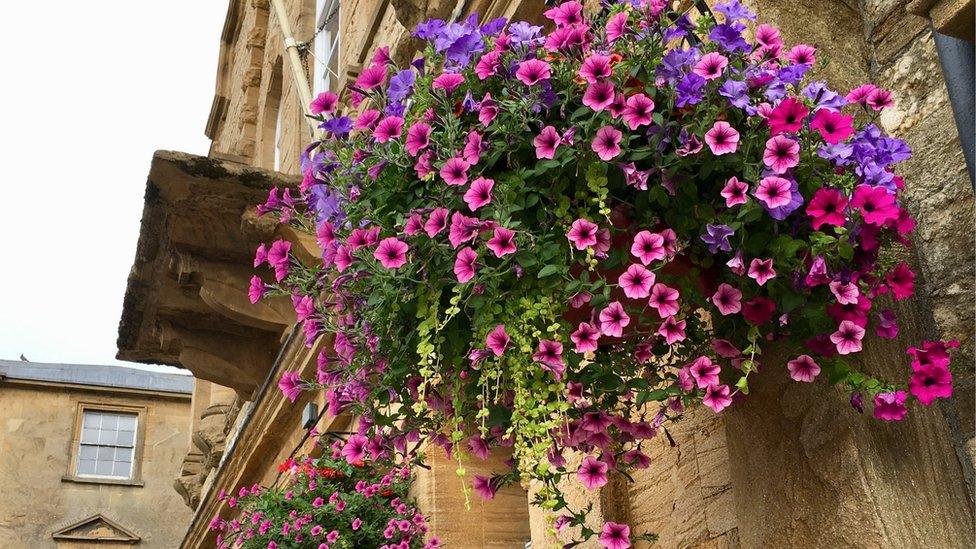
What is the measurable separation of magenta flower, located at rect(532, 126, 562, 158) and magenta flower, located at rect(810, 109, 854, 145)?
52 centimetres

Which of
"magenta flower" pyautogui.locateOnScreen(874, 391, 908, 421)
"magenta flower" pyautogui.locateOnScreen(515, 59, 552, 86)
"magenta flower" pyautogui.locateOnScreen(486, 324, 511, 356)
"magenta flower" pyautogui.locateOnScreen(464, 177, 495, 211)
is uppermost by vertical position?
"magenta flower" pyautogui.locateOnScreen(515, 59, 552, 86)

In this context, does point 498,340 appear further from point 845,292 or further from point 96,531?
point 96,531

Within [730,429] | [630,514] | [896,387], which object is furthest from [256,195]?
[896,387]

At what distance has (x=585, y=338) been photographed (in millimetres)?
2230

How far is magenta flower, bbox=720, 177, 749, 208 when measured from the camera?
215 cm

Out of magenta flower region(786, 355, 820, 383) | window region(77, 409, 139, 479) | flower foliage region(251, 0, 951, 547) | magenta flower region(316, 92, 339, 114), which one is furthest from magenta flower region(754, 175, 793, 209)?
window region(77, 409, 139, 479)

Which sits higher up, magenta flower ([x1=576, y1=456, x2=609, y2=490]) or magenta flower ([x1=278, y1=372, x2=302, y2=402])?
magenta flower ([x1=278, y1=372, x2=302, y2=402])

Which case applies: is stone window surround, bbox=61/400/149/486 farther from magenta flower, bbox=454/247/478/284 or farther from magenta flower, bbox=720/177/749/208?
magenta flower, bbox=720/177/749/208

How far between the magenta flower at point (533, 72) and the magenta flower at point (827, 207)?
608 mm

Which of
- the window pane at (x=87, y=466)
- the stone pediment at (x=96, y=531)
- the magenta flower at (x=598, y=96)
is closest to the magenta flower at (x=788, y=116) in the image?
the magenta flower at (x=598, y=96)

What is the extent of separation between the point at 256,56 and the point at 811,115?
1136cm

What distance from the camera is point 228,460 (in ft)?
30.7

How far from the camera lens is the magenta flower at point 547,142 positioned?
2.30 m

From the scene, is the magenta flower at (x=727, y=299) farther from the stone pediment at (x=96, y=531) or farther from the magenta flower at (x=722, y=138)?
the stone pediment at (x=96, y=531)
